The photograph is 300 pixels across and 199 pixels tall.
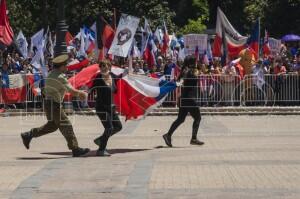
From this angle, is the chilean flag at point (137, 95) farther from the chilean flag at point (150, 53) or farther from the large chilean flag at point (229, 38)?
the chilean flag at point (150, 53)

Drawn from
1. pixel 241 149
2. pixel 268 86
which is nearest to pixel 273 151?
pixel 241 149

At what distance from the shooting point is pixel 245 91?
23.4 meters

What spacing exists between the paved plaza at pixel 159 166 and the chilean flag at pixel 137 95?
703mm

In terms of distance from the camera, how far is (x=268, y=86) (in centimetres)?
2367

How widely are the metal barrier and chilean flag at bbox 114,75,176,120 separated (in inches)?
310

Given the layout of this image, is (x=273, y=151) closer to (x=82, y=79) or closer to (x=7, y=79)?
(x=82, y=79)

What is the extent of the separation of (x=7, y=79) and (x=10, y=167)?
40.7 ft

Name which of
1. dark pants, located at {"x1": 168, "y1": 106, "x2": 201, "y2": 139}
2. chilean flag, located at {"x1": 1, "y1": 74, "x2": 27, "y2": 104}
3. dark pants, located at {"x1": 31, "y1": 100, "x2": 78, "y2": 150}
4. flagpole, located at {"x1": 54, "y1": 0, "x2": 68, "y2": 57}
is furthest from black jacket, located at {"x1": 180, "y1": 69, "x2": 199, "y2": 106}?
chilean flag, located at {"x1": 1, "y1": 74, "x2": 27, "y2": 104}

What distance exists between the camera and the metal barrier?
76.8ft

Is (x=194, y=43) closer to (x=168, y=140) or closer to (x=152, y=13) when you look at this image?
(x=168, y=140)

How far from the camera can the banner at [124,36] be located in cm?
2244

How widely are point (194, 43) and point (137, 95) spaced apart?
12132 mm

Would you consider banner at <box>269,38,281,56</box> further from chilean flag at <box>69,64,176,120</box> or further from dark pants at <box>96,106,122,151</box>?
dark pants at <box>96,106,122,151</box>

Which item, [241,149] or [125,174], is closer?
[125,174]
